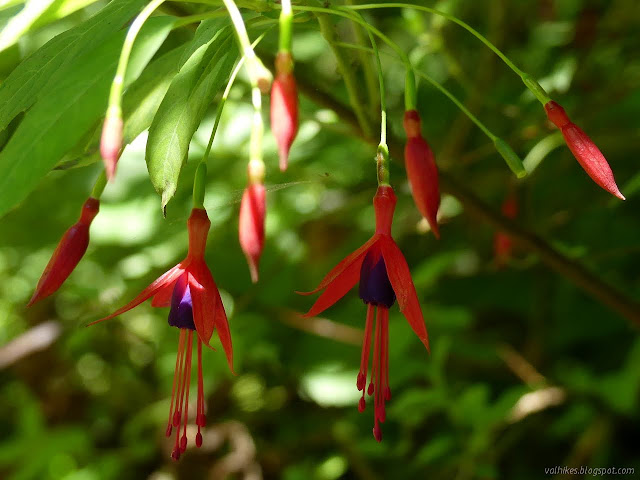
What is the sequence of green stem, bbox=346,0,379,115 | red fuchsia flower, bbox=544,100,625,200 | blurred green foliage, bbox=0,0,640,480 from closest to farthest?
red fuchsia flower, bbox=544,100,625,200 → green stem, bbox=346,0,379,115 → blurred green foliage, bbox=0,0,640,480

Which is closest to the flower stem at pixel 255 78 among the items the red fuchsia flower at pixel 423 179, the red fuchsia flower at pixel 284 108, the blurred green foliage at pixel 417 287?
the red fuchsia flower at pixel 284 108

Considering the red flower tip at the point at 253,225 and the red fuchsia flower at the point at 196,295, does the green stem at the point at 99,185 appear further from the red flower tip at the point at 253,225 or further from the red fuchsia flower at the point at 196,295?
the red flower tip at the point at 253,225

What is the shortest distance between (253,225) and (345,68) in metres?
0.27

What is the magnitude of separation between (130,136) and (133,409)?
3.80 ft

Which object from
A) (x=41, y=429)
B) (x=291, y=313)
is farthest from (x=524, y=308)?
(x=41, y=429)

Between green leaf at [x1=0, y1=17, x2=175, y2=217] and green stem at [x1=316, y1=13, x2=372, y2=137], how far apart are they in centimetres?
12

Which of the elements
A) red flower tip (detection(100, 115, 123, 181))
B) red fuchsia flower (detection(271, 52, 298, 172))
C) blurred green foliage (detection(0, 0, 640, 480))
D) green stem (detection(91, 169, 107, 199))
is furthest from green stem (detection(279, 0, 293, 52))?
blurred green foliage (detection(0, 0, 640, 480))

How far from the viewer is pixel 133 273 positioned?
1096mm

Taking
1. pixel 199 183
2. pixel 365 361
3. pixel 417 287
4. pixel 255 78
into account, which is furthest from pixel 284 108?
pixel 417 287

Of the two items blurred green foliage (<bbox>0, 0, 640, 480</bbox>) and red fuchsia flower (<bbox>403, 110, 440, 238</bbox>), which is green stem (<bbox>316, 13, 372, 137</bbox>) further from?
blurred green foliage (<bbox>0, 0, 640, 480</bbox>)

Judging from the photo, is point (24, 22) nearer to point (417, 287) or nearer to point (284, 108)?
point (284, 108)

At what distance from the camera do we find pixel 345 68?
65cm

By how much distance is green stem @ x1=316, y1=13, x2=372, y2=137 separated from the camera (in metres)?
0.58

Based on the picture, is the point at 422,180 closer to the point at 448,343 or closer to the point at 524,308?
the point at 448,343
